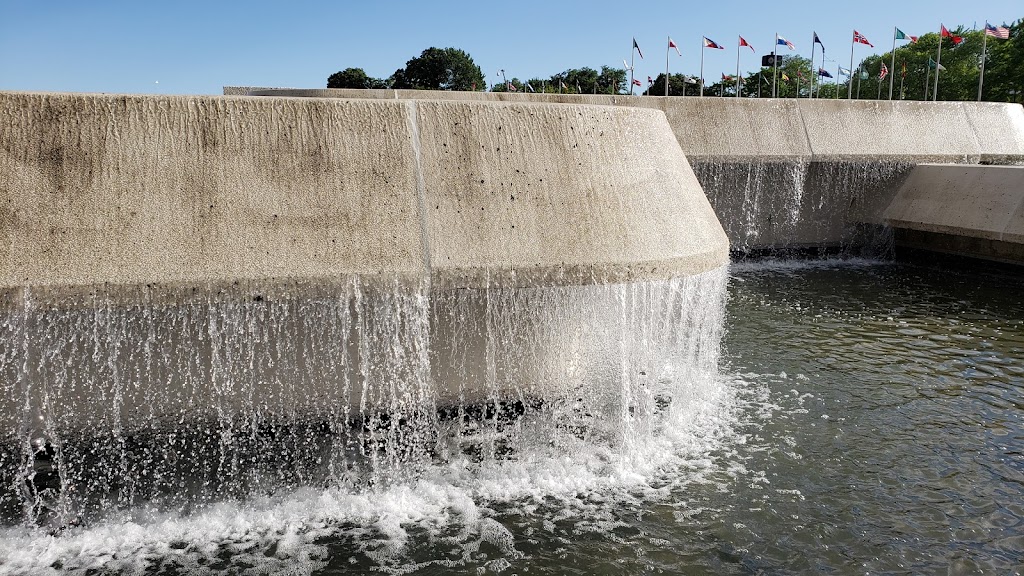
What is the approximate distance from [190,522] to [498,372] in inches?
90.0

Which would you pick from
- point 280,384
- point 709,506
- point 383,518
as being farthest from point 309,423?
point 709,506

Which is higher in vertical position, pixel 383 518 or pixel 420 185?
pixel 420 185

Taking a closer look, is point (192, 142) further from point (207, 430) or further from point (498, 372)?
point (498, 372)

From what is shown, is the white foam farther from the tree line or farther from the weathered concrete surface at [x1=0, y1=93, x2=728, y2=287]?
the tree line

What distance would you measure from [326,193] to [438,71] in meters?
73.5

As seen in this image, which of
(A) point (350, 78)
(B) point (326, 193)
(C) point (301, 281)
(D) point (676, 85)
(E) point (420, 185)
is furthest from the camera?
(A) point (350, 78)

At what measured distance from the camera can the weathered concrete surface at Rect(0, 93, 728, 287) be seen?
13.9 ft

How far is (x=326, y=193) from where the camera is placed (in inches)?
180

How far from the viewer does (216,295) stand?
425cm

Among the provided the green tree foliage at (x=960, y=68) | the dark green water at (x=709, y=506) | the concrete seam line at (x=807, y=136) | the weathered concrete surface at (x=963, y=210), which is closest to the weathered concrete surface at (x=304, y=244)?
the dark green water at (x=709, y=506)

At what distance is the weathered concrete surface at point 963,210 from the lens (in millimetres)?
11367

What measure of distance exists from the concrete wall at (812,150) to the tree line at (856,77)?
2357 cm

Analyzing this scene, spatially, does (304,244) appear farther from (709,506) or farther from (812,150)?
(812,150)

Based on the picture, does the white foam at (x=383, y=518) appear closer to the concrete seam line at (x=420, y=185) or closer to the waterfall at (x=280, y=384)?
the waterfall at (x=280, y=384)
